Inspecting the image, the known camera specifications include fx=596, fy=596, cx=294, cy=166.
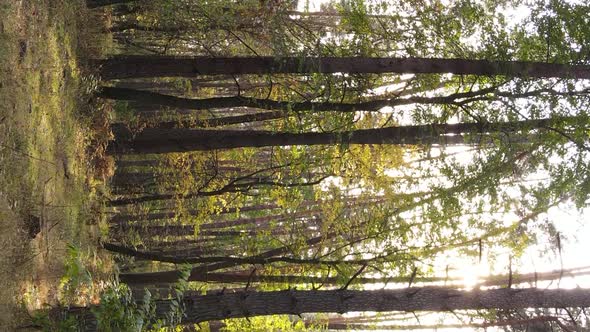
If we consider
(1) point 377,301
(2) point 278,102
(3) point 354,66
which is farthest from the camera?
(2) point 278,102

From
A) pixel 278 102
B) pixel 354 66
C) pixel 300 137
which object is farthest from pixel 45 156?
pixel 354 66

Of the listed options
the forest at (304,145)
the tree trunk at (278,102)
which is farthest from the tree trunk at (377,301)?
the tree trunk at (278,102)

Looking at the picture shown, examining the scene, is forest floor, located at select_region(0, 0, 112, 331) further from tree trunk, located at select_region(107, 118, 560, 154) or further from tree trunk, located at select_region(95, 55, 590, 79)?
tree trunk, located at select_region(95, 55, 590, 79)

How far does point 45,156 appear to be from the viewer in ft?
29.8

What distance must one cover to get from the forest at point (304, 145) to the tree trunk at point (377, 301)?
2 cm

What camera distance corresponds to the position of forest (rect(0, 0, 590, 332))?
25.9 ft

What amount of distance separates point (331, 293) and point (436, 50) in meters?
4.43

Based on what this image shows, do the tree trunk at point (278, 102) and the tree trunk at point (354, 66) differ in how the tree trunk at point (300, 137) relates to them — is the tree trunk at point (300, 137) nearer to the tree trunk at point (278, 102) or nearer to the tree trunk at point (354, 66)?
the tree trunk at point (278, 102)

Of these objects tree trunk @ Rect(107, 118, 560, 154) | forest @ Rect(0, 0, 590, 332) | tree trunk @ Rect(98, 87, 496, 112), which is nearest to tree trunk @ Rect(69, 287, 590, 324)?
forest @ Rect(0, 0, 590, 332)

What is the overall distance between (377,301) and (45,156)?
5401 mm

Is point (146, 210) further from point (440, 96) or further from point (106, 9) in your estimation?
point (440, 96)

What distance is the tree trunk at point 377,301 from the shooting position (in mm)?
→ 7914

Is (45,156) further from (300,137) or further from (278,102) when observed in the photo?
(300,137)

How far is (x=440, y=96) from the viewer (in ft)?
31.8
